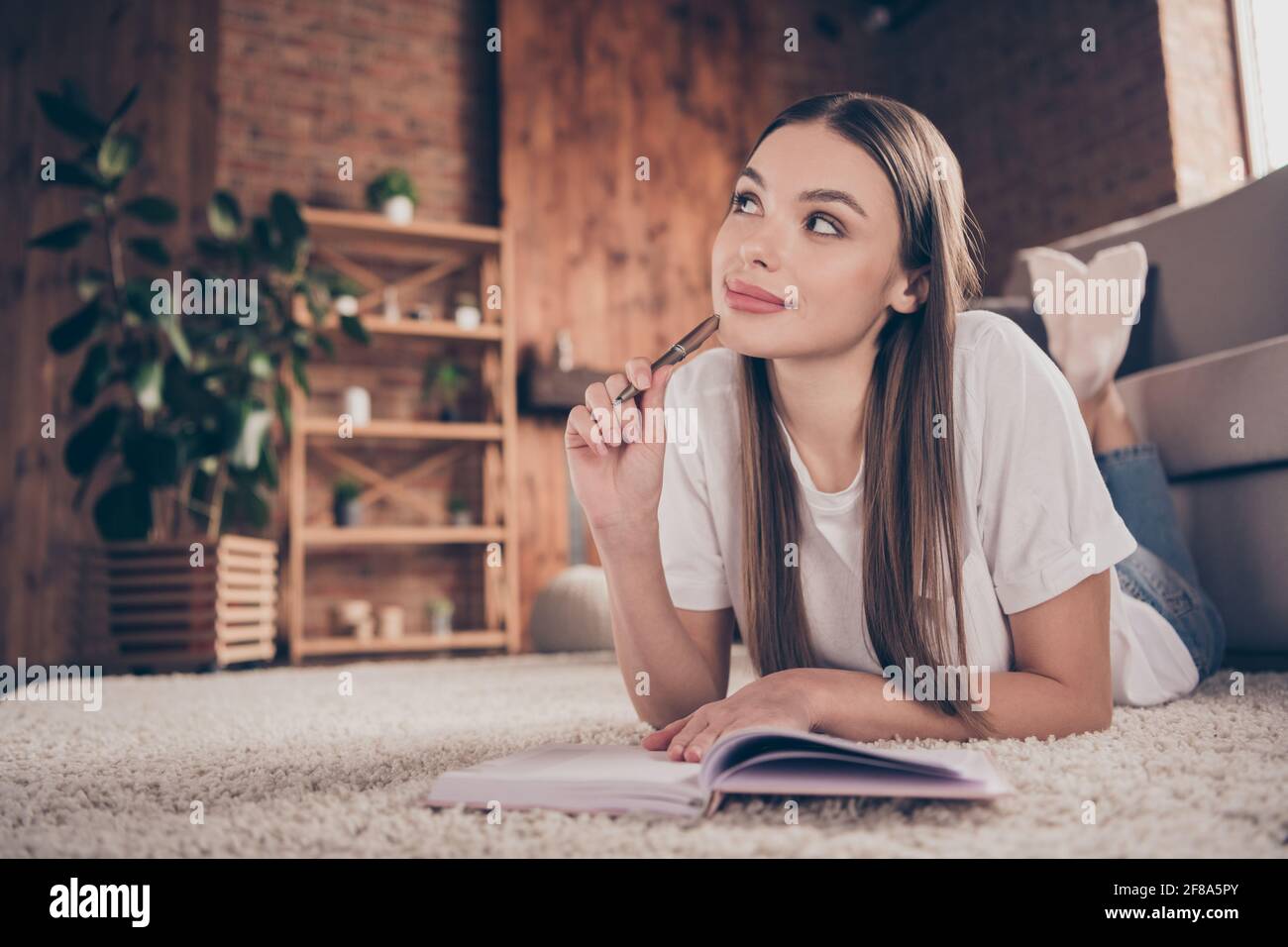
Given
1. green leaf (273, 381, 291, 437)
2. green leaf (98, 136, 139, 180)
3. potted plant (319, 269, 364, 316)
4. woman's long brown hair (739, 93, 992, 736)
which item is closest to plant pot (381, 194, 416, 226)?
potted plant (319, 269, 364, 316)

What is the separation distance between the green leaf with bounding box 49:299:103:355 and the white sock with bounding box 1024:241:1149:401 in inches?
105

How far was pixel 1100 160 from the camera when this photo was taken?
13.5 feet

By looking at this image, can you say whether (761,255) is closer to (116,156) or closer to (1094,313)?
(1094,313)

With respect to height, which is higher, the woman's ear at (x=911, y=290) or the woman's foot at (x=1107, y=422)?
the woman's ear at (x=911, y=290)

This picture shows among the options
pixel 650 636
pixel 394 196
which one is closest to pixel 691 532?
pixel 650 636

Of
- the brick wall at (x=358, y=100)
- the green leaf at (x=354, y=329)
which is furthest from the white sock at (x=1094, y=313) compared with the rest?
the brick wall at (x=358, y=100)

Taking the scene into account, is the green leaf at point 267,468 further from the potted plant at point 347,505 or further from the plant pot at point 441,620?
the plant pot at point 441,620

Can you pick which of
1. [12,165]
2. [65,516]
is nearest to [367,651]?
[65,516]

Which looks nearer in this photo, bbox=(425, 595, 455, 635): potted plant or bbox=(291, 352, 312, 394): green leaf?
bbox=(291, 352, 312, 394): green leaf

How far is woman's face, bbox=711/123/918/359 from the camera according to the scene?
899 mm

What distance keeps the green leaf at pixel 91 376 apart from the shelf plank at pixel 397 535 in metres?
1.00

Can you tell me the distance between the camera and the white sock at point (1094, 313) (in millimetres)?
1540

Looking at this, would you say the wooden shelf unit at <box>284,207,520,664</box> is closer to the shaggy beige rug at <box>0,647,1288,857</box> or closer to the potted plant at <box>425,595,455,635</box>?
the potted plant at <box>425,595,455,635</box>
